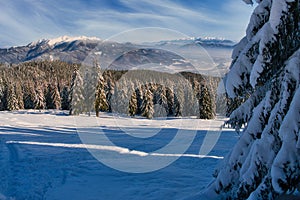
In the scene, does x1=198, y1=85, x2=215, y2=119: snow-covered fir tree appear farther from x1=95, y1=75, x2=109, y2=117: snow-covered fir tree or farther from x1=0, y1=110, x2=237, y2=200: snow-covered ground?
x1=0, y1=110, x2=237, y2=200: snow-covered ground

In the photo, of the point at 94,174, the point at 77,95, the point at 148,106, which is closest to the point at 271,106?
the point at 94,174

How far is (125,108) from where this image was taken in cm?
6956

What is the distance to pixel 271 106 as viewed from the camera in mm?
4883

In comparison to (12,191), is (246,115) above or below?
above

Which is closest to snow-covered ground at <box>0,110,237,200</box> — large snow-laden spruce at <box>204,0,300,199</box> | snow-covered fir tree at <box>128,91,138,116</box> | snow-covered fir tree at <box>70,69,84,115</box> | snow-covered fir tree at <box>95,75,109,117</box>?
large snow-laden spruce at <box>204,0,300,199</box>

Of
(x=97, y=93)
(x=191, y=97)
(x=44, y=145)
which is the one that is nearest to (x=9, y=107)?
(x=97, y=93)

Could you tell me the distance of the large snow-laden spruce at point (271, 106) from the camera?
3.78 meters

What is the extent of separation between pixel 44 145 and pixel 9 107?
6141 centimetres

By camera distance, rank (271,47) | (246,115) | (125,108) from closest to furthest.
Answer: (271,47), (246,115), (125,108)

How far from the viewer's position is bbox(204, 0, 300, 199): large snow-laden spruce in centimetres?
378

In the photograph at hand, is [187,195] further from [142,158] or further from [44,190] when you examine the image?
[142,158]

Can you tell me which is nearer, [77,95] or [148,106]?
[77,95]

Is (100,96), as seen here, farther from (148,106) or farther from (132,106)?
(132,106)

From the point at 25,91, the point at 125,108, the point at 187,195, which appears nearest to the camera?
the point at 187,195
